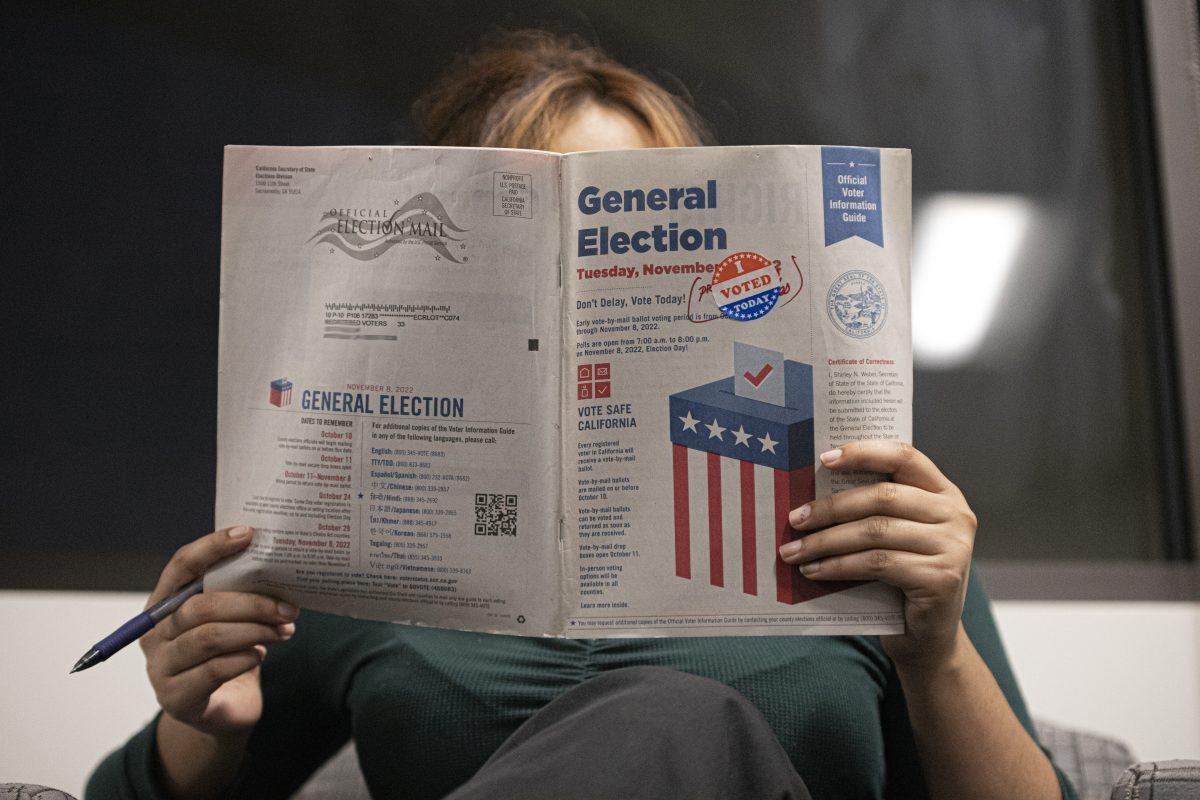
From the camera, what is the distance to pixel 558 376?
2.13 ft

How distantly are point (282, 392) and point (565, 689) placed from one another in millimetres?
310

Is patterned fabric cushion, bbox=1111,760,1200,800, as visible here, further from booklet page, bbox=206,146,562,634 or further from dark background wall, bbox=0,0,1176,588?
dark background wall, bbox=0,0,1176,588

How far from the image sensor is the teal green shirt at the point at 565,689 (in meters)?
0.73

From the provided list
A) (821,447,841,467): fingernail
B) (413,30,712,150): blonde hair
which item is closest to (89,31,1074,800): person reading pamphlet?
(821,447,841,467): fingernail

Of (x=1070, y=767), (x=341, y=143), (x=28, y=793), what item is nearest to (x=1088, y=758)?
(x=1070, y=767)

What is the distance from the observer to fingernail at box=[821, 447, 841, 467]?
0.61 m

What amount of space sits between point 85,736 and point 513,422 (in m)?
0.99

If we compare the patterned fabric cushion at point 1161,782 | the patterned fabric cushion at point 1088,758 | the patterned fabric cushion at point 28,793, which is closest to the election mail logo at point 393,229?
the patterned fabric cushion at point 28,793

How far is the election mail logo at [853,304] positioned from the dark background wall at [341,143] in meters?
0.76

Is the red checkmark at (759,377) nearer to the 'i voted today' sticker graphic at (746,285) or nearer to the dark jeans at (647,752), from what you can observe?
the 'i voted today' sticker graphic at (746,285)

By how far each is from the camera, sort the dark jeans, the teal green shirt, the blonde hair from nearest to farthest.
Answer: the dark jeans, the teal green shirt, the blonde hair

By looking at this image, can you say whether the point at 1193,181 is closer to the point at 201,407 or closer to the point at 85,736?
the point at 201,407

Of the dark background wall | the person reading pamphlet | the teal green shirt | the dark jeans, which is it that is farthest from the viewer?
the dark background wall

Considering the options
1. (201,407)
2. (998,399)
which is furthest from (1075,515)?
(201,407)
